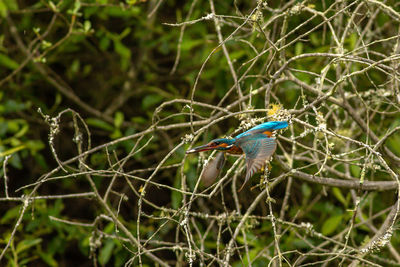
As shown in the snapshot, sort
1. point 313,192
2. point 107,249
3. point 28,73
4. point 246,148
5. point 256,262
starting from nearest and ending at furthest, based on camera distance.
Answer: point 246,148, point 256,262, point 107,249, point 313,192, point 28,73

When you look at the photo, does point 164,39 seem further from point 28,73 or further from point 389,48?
point 389,48

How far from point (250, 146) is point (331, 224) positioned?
1574 millimetres

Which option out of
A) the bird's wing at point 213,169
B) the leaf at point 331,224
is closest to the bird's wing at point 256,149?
the bird's wing at point 213,169

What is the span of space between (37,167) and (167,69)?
1128 millimetres

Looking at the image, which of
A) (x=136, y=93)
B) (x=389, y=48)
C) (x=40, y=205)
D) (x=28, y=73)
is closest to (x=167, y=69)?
(x=136, y=93)

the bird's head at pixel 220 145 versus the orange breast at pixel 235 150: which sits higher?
the bird's head at pixel 220 145

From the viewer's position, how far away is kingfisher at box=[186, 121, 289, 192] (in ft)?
5.06

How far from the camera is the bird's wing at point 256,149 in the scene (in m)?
1.51

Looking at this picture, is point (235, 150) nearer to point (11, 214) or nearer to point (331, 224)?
point (331, 224)

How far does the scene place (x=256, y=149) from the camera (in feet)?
5.20

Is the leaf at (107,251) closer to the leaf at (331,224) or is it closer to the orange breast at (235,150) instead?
the leaf at (331,224)

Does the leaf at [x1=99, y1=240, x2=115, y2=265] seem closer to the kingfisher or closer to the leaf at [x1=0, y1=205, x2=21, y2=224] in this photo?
the leaf at [x1=0, y1=205, x2=21, y2=224]

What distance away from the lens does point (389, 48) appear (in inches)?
117

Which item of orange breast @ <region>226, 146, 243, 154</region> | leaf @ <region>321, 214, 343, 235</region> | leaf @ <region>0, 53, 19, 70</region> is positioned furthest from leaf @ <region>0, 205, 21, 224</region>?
orange breast @ <region>226, 146, 243, 154</region>
